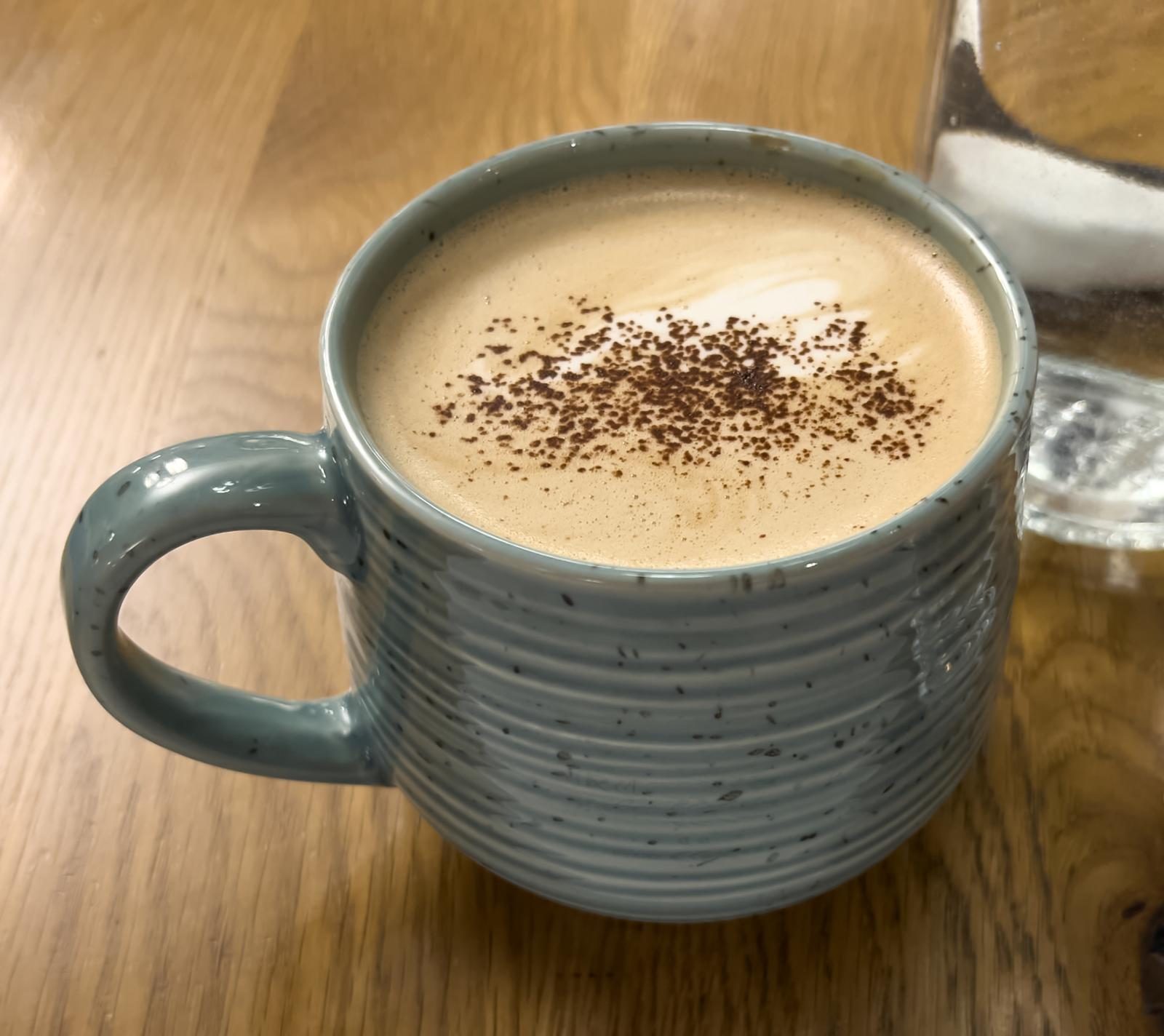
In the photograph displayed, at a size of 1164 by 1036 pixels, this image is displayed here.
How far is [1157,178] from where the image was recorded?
0.68m

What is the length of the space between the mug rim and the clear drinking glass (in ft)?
0.55

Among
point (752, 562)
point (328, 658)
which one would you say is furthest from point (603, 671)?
point (328, 658)

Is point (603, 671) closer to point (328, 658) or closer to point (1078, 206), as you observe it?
point (328, 658)

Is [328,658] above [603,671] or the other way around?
the other way around

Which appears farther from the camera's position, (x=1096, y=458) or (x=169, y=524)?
(x=1096, y=458)

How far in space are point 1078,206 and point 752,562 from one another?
1.19 ft

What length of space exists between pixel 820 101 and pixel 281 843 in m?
0.60

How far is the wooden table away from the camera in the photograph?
506 mm

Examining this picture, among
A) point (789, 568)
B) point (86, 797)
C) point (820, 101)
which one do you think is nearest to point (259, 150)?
point (820, 101)

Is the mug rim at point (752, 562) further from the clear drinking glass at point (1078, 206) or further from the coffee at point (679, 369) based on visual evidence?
the clear drinking glass at point (1078, 206)

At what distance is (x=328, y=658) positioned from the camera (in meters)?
0.63

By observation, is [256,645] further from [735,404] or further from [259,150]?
[259,150]

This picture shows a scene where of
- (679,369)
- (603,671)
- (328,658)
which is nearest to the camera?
(603,671)

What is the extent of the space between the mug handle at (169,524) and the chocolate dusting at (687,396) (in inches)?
2.6
